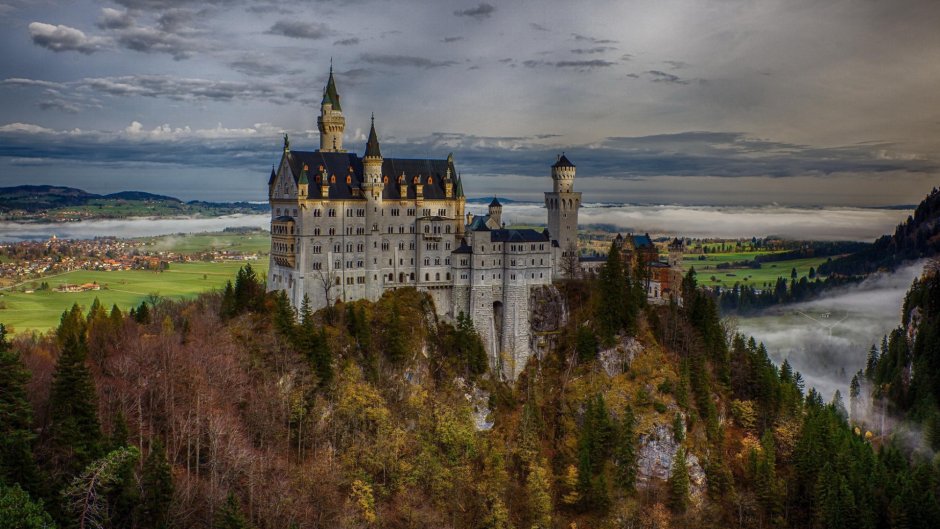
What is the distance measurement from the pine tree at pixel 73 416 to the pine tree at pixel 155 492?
10.5 feet

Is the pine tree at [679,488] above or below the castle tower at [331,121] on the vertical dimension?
below

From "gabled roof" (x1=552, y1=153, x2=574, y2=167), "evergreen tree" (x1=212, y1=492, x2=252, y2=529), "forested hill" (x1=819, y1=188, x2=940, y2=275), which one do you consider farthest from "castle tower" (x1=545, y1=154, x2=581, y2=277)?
"forested hill" (x1=819, y1=188, x2=940, y2=275)

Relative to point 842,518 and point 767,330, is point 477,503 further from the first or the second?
point 767,330

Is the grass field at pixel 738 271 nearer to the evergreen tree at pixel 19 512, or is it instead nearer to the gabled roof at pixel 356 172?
the gabled roof at pixel 356 172

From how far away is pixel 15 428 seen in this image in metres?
43.1

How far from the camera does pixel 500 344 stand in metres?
85.6

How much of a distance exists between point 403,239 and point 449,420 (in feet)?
68.6

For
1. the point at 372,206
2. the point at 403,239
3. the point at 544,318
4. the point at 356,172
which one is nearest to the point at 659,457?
the point at 544,318

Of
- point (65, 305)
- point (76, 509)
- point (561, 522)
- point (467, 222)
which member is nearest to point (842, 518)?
point (561, 522)

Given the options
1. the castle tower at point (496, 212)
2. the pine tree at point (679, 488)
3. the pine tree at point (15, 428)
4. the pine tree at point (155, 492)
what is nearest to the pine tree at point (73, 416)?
the pine tree at point (15, 428)

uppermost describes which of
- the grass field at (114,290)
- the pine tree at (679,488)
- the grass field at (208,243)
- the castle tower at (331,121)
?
the castle tower at (331,121)

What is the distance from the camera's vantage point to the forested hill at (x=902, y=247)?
6654 inches

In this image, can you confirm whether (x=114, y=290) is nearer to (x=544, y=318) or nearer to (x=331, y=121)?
(x=331, y=121)

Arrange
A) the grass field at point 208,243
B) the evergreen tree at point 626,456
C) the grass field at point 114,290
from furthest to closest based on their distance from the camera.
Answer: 1. the grass field at point 208,243
2. the grass field at point 114,290
3. the evergreen tree at point 626,456
